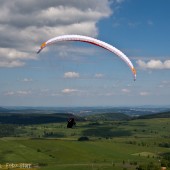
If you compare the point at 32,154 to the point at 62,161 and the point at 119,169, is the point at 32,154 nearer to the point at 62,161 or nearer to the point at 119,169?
the point at 62,161

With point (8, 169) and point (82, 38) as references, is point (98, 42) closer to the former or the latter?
point (82, 38)

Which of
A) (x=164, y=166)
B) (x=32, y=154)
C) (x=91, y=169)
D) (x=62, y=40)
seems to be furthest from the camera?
(x=32, y=154)

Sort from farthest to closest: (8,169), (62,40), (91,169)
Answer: (91,169), (8,169), (62,40)

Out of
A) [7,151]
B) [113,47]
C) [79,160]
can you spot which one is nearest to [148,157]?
[79,160]

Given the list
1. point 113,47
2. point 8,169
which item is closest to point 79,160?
point 8,169

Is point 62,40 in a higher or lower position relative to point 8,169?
higher

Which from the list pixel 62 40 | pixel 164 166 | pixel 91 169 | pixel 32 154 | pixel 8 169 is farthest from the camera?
pixel 32 154

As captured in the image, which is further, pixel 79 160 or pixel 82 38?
pixel 79 160

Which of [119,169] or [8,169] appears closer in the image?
[8,169]

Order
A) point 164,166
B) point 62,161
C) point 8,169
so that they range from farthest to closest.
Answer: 1. point 62,161
2. point 164,166
3. point 8,169
